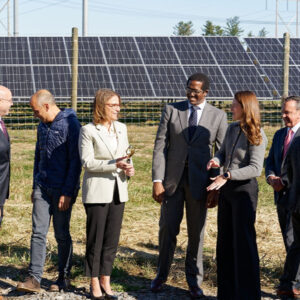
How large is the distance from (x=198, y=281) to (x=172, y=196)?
72cm

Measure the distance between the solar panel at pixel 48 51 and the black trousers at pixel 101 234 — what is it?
35.4 ft

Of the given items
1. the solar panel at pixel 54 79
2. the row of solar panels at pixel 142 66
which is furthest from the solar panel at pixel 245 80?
the solar panel at pixel 54 79

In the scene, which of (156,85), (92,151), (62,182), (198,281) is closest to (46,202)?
(62,182)

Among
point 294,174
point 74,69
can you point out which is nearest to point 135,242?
point 294,174

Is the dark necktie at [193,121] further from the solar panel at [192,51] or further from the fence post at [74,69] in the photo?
the solar panel at [192,51]

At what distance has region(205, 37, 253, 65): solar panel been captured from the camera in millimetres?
16592

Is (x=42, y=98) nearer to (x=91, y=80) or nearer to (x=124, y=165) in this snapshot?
(x=124, y=165)

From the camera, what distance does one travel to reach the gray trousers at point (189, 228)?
5.27 m

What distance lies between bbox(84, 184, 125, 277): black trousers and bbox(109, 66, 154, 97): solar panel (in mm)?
9511

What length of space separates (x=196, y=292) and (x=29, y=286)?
4.35 ft

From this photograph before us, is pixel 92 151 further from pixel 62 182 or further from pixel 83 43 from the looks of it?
pixel 83 43

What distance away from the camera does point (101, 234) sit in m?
5.12

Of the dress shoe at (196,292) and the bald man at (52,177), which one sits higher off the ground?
the bald man at (52,177)

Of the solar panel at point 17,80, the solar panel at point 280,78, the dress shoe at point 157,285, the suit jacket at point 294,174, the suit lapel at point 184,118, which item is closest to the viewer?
the suit jacket at point 294,174
